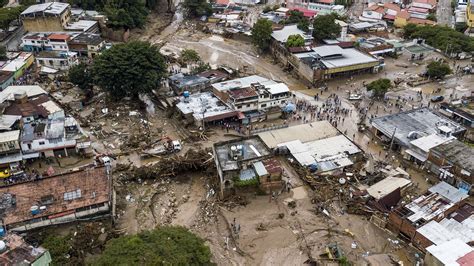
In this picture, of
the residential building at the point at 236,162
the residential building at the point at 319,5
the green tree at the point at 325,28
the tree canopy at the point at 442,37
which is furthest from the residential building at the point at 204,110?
the residential building at the point at 319,5

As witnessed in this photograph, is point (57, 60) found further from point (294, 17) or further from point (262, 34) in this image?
point (294, 17)

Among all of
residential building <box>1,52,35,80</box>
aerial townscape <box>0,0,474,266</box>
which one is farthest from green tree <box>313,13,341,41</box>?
residential building <box>1,52,35,80</box>

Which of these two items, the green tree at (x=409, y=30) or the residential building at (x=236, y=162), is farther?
the green tree at (x=409, y=30)

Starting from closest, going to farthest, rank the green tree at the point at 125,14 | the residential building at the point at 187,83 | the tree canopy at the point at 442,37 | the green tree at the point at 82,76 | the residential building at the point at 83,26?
the green tree at the point at 82,76 → the residential building at the point at 187,83 → the tree canopy at the point at 442,37 → the residential building at the point at 83,26 → the green tree at the point at 125,14

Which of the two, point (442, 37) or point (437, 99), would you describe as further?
point (442, 37)

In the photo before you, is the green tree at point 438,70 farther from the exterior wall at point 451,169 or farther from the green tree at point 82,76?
the green tree at point 82,76

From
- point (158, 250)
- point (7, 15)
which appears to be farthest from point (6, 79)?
point (158, 250)

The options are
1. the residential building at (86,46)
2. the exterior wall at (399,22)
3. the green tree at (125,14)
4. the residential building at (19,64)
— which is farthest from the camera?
the exterior wall at (399,22)
